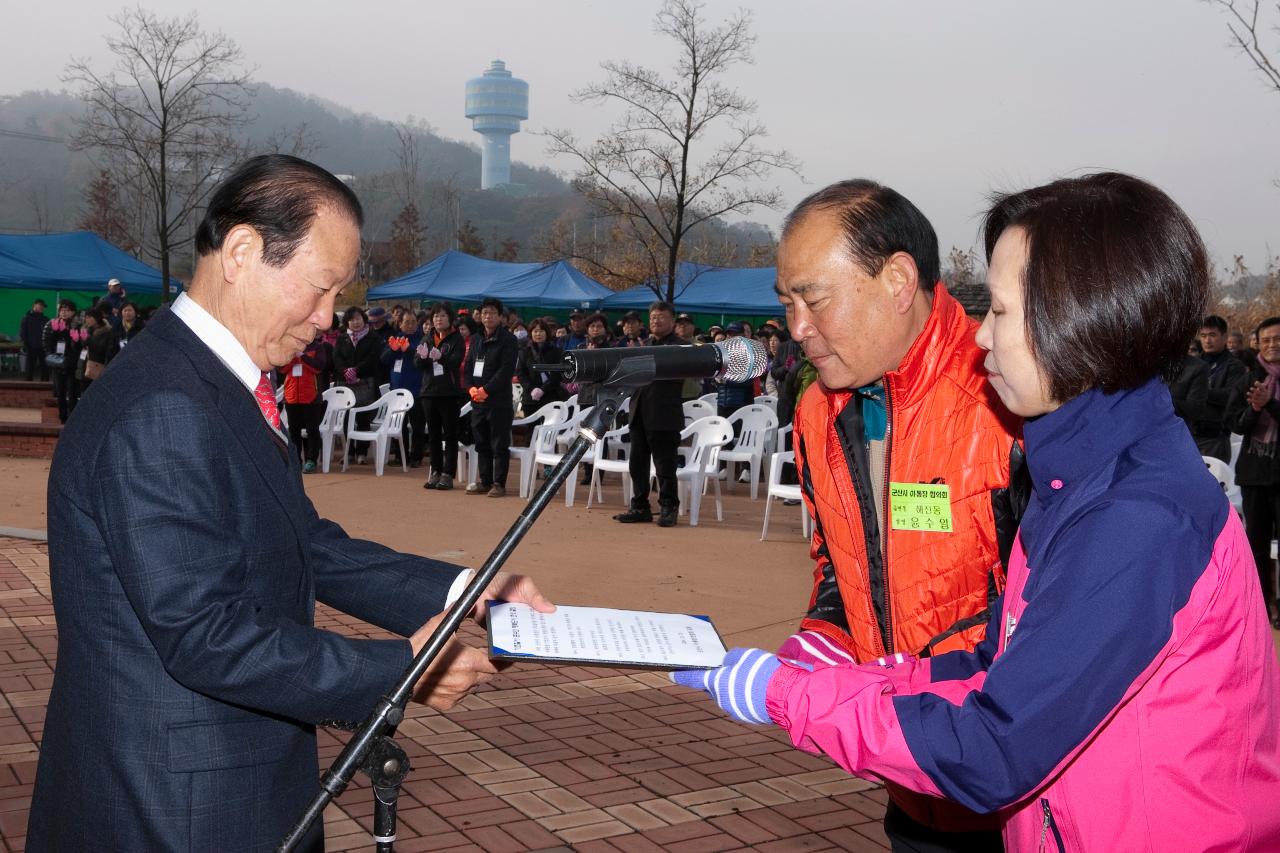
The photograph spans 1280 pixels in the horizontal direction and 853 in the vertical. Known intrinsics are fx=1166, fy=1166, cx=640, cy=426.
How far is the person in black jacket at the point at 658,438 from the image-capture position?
1136cm

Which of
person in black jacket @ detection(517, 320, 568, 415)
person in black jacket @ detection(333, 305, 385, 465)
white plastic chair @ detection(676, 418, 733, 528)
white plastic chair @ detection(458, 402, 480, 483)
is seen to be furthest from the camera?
person in black jacket @ detection(333, 305, 385, 465)

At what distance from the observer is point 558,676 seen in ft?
20.6

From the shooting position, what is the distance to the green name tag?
2357 millimetres

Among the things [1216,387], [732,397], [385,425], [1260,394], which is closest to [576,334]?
[385,425]

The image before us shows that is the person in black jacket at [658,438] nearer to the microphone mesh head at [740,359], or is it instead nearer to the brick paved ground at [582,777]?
the brick paved ground at [582,777]

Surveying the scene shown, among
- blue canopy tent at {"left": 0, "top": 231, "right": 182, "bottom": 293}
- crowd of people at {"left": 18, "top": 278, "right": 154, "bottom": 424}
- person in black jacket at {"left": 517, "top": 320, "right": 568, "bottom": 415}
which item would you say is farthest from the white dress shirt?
blue canopy tent at {"left": 0, "top": 231, "right": 182, "bottom": 293}

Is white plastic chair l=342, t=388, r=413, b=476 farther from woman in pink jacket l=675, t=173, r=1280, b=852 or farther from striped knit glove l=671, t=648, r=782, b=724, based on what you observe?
woman in pink jacket l=675, t=173, r=1280, b=852

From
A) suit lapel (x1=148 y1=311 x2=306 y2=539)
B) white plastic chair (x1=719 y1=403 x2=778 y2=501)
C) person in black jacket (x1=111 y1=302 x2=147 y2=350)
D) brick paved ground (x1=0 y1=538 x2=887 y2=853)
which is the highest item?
person in black jacket (x1=111 y1=302 x2=147 y2=350)

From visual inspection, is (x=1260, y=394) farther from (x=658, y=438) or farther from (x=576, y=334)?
(x=576, y=334)

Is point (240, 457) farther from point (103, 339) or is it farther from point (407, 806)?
point (103, 339)

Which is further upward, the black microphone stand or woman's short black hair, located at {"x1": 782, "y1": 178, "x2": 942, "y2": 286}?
woman's short black hair, located at {"x1": 782, "y1": 178, "x2": 942, "y2": 286}

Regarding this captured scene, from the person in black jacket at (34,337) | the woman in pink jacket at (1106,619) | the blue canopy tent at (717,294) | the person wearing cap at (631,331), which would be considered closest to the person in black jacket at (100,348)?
the person wearing cap at (631,331)

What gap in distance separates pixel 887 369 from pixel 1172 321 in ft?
3.08

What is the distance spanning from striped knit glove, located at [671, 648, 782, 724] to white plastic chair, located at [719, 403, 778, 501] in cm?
1080
